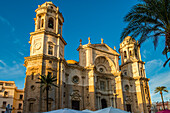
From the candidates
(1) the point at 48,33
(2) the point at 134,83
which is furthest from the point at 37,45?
(2) the point at 134,83

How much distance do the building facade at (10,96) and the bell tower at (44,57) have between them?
73.5 feet

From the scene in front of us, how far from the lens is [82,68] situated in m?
36.5

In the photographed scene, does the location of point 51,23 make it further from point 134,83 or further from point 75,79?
point 134,83

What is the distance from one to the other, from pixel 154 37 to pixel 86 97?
22832mm

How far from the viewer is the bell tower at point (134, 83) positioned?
43312 millimetres

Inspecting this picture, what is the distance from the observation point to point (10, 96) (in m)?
49.2

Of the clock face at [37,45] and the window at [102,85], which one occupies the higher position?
the clock face at [37,45]

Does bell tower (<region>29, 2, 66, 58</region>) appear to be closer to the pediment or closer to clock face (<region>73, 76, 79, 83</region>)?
clock face (<region>73, 76, 79, 83</region>)

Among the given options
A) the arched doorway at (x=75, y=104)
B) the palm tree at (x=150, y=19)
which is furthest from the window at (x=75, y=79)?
the palm tree at (x=150, y=19)

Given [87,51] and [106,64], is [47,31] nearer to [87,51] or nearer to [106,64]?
[87,51]

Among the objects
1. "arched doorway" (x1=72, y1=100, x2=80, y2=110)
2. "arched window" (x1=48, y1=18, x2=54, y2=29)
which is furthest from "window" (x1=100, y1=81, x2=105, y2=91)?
"arched window" (x1=48, y1=18, x2=54, y2=29)

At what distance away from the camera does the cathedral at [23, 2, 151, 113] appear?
28766mm

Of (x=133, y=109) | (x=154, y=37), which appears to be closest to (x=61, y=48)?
(x=154, y=37)

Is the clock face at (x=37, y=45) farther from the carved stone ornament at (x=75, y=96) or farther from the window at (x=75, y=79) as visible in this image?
the carved stone ornament at (x=75, y=96)
